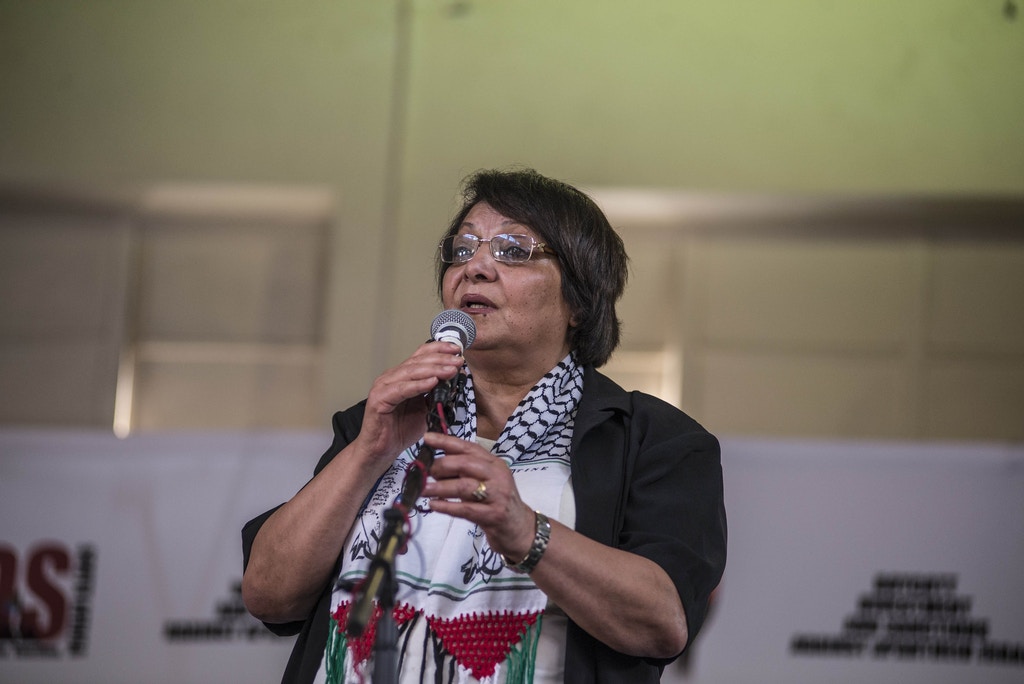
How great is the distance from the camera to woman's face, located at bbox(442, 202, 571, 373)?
212cm

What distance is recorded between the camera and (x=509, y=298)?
2139 mm

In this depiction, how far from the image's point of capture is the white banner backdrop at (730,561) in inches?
147

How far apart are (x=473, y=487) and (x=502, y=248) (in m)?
0.73

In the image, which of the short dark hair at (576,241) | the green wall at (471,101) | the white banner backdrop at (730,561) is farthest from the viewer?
the green wall at (471,101)

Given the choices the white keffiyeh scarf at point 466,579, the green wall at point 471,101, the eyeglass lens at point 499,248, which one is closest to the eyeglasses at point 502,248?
the eyeglass lens at point 499,248

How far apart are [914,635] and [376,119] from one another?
3.10 m

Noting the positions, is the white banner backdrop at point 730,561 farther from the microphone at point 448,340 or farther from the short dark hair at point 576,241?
the microphone at point 448,340

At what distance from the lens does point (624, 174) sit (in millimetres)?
4965

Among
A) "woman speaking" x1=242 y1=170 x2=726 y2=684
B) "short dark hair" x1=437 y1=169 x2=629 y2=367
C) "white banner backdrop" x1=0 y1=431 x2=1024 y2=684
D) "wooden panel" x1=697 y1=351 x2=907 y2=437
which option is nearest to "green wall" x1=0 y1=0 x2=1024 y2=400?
"wooden panel" x1=697 y1=351 x2=907 y2=437

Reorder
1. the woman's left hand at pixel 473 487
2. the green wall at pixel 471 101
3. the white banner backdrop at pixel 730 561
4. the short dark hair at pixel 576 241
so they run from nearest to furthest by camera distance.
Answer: the woman's left hand at pixel 473 487 < the short dark hair at pixel 576 241 < the white banner backdrop at pixel 730 561 < the green wall at pixel 471 101

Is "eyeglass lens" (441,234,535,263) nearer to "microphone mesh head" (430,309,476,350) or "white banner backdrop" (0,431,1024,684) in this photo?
"microphone mesh head" (430,309,476,350)

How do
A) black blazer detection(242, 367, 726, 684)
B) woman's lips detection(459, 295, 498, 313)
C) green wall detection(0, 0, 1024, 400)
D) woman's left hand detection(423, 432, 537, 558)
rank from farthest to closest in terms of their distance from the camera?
green wall detection(0, 0, 1024, 400) → woman's lips detection(459, 295, 498, 313) → black blazer detection(242, 367, 726, 684) → woman's left hand detection(423, 432, 537, 558)

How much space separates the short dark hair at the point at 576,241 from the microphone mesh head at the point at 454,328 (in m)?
0.32

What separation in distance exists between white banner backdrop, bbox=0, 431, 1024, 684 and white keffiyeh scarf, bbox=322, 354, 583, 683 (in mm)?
1957
